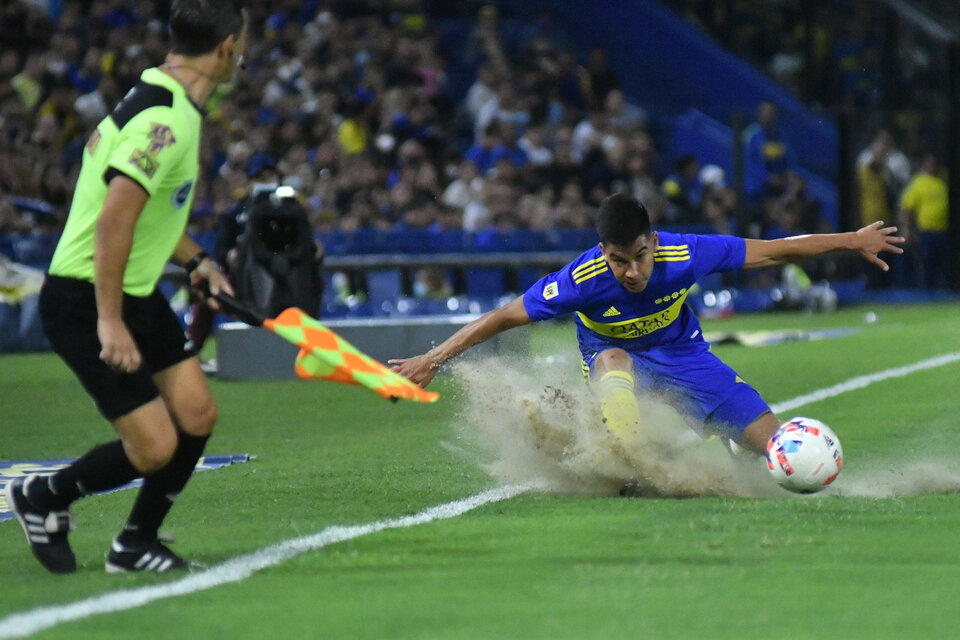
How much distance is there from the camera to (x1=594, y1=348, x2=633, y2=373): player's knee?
787 centimetres

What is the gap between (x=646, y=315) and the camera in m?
7.98

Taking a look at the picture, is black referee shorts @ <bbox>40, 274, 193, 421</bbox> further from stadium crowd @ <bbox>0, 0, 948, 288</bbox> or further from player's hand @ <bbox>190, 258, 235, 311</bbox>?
stadium crowd @ <bbox>0, 0, 948, 288</bbox>

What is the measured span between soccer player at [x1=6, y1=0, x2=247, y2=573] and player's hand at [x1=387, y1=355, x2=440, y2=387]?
169 centimetres

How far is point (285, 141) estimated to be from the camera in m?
22.9

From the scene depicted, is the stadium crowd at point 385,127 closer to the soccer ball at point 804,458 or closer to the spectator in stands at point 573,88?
the spectator in stands at point 573,88

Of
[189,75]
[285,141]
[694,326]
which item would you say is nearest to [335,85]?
[285,141]

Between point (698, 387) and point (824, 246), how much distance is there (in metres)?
1.10

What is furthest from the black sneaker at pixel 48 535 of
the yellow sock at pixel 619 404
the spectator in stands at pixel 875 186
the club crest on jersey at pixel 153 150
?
the spectator in stands at pixel 875 186

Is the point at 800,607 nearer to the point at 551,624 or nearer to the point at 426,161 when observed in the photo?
the point at 551,624

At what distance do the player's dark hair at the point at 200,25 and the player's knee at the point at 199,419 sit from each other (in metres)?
1.30

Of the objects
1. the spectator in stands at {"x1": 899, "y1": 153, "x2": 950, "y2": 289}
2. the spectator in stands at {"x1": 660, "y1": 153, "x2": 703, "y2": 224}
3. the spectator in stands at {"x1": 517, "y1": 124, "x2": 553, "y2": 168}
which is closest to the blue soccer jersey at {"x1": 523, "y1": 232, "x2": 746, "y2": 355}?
the spectator in stands at {"x1": 660, "y1": 153, "x2": 703, "y2": 224}

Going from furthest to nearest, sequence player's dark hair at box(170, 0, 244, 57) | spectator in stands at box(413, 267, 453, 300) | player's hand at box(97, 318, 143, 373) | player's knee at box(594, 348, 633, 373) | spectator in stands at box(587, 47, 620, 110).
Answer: spectator in stands at box(587, 47, 620, 110), spectator in stands at box(413, 267, 453, 300), player's knee at box(594, 348, 633, 373), player's dark hair at box(170, 0, 244, 57), player's hand at box(97, 318, 143, 373)

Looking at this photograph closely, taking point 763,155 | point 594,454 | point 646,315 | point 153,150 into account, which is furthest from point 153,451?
point 763,155

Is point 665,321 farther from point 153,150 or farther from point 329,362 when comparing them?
point 153,150
